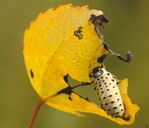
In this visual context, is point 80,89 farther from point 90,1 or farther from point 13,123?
point 90,1

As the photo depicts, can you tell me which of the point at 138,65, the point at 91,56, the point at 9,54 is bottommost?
the point at 138,65

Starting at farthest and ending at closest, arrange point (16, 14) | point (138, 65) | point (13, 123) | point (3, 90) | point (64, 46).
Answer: point (16, 14)
point (138, 65)
point (3, 90)
point (13, 123)
point (64, 46)

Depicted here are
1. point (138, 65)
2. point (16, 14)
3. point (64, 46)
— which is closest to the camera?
point (64, 46)

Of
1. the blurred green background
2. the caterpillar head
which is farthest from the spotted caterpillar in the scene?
the blurred green background

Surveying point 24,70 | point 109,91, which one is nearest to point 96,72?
point 109,91

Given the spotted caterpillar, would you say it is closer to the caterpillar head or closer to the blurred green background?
the caterpillar head

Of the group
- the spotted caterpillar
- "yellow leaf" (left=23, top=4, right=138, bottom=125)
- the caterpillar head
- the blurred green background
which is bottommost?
the blurred green background

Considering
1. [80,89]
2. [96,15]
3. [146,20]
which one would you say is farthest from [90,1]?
[96,15]

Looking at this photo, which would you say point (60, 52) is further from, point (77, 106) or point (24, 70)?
point (24, 70)
